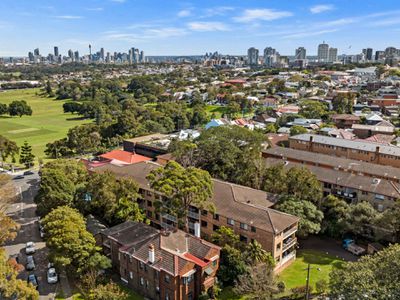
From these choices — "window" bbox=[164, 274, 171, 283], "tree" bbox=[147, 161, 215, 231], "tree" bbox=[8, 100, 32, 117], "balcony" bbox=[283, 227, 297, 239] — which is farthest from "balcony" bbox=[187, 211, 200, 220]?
"tree" bbox=[8, 100, 32, 117]

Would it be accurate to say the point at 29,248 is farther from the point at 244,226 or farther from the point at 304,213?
the point at 304,213

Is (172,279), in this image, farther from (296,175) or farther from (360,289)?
(296,175)

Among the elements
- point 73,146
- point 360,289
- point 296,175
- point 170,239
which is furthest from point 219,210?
point 73,146

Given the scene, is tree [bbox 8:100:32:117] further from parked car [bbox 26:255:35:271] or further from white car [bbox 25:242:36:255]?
parked car [bbox 26:255:35:271]

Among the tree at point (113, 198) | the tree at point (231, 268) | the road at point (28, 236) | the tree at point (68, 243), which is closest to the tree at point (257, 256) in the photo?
the tree at point (231, 268)

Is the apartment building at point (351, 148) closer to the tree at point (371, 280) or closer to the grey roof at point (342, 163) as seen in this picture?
the grey roof at point (342, 163)

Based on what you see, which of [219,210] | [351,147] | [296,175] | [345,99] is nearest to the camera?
[219,210]

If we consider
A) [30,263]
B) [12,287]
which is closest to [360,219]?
[12,287]
